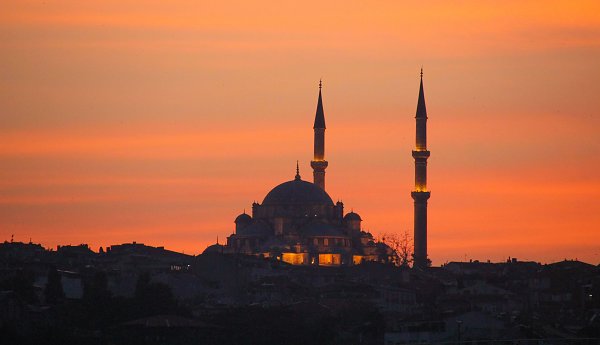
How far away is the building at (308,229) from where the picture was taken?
16525 centimetres

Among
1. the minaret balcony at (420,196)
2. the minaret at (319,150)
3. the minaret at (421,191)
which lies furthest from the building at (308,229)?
the minaret balcony at (420,196)

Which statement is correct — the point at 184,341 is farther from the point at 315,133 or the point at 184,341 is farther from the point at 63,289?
the point at 315,133

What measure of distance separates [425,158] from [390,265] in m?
7.23

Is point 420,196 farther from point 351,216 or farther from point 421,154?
point 351,216

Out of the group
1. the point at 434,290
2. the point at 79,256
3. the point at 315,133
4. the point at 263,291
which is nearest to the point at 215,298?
the point at 263,291

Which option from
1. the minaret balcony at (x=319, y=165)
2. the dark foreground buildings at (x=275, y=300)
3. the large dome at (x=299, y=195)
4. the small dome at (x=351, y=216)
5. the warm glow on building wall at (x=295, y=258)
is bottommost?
the dark foreground buildings at (x=275, y=300)

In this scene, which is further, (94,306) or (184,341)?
(94,306)

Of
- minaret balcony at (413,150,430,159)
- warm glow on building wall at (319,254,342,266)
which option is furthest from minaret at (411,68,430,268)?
warm glow on building wall at (319,254,342,266)

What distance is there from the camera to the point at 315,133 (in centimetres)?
16638

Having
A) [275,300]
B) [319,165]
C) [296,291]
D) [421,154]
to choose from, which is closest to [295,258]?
[319,165]

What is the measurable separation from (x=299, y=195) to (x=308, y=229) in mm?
2796

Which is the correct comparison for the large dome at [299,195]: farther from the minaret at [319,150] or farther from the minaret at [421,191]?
the minaret at [421,191]

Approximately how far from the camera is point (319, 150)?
165 m

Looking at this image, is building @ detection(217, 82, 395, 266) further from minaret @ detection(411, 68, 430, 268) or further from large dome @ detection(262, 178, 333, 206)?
minaret @ detection(411, 68, 430, 268)
